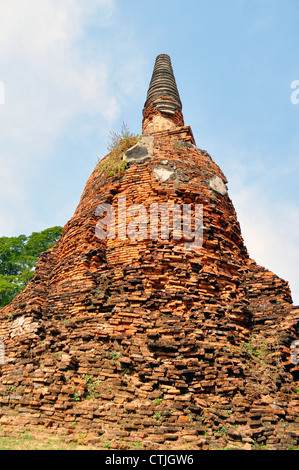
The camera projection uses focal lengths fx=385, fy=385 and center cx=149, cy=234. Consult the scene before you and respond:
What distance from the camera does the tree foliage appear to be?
1905 centimetres

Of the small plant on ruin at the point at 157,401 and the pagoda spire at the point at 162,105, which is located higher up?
the pagoda spire at the point at 162,105

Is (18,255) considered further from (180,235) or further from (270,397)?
(270,397)

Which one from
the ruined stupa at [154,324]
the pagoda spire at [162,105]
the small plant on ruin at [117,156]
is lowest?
the ruined stupa at [154,324]

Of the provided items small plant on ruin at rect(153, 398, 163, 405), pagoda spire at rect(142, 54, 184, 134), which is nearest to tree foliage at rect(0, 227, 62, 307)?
pagoda spire at rect(142, 54, 184, 134)

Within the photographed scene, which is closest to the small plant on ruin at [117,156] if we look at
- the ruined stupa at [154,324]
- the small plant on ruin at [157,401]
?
the ruined stupa at [154,324]

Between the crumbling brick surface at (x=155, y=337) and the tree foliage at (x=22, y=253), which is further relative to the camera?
the tree foliage at (x=22, y=253)

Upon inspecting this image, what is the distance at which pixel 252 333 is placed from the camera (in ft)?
24.6

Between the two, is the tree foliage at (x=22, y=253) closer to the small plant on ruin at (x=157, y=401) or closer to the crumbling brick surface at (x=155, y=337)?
the crumbling brick surface at (x=155, y=337)

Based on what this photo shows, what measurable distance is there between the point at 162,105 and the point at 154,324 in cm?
955

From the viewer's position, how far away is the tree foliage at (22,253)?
19047 mm

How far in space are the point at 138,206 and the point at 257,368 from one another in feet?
13.6

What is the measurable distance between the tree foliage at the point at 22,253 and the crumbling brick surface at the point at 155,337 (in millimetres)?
10497

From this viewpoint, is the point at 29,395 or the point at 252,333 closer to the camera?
the point at 29,395

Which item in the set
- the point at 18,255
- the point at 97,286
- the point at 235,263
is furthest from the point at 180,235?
the point at 18,255
